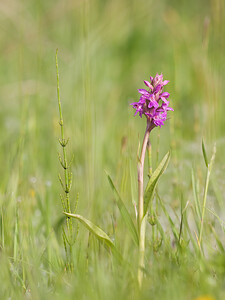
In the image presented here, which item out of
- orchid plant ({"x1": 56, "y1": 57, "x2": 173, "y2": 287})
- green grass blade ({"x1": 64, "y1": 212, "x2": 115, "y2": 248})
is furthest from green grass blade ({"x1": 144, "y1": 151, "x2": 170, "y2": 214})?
green grass blade ({"x1": 64, "y1": 212, "x2": 115, "y2": 248})

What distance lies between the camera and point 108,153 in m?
2.47

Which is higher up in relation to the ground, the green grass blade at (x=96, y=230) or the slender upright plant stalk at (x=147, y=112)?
the slender upright plant stalk at (x=147, y=112)

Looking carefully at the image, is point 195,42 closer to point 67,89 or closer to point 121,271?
point 67,89

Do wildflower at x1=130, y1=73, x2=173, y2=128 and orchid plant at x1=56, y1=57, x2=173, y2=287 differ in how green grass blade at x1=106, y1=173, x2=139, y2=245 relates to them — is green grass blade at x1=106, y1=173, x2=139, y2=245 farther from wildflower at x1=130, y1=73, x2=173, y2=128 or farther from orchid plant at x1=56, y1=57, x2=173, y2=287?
wildflower at x1=130, y1=73, x2=173, y2=128

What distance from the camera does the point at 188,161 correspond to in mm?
2271

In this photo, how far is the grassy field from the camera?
1134 mm

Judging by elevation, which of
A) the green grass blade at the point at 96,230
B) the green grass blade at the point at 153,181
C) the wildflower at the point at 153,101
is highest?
the wildflower at the point at 153,101

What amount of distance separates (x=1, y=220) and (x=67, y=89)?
74.4 inches

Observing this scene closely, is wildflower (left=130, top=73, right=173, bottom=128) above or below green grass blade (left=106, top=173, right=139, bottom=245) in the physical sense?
above

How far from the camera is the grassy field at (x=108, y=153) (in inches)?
44.6

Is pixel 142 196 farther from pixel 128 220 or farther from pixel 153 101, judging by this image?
pixel 153 101

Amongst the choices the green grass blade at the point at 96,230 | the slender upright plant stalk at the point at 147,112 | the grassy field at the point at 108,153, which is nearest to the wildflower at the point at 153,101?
the slender upright plant stalk at the point at 147,112

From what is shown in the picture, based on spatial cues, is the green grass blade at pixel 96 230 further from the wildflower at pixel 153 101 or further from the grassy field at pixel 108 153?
the wildflower at pixel 153 101

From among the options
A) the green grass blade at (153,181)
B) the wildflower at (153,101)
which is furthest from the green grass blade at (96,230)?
the wildflower at (153,101)
